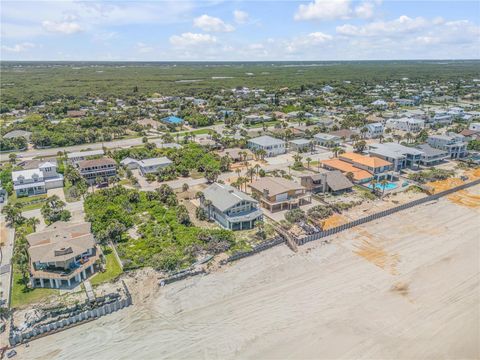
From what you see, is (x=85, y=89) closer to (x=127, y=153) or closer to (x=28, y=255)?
(x=127, y=153)

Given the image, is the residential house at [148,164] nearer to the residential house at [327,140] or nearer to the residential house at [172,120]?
the residential house at [327,140]

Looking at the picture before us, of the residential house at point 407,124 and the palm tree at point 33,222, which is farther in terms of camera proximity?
the residential house at point 407,124

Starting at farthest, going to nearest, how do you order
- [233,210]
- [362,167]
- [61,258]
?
[362,167] < [233,210] < [61,258]

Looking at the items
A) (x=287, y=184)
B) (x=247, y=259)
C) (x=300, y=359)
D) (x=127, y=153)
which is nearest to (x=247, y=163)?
(x=287, y=184)

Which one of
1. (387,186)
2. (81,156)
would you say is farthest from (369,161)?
(81,156)

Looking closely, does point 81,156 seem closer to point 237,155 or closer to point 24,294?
point 237,155

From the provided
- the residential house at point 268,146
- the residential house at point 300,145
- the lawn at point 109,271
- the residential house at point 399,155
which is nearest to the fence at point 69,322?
the lawn at point 109,271

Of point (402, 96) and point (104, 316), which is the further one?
point (402, 96)
